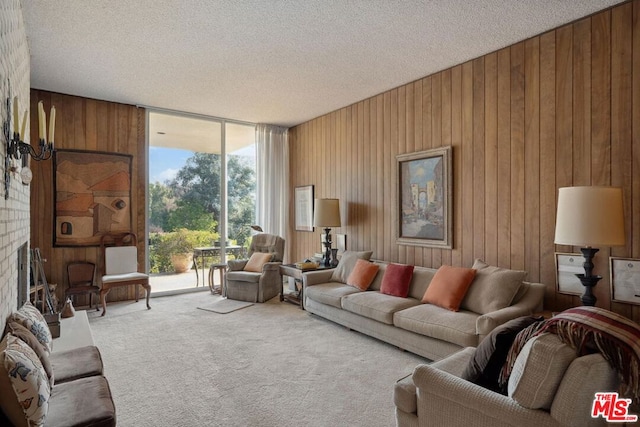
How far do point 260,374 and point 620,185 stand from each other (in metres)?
3.22

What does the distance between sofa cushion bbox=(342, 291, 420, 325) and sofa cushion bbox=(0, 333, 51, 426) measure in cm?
269

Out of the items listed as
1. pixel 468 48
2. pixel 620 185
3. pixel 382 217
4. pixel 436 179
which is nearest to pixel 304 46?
pixel 468 48

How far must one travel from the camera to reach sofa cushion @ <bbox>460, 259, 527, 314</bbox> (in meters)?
3.09

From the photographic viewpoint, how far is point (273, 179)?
22.2ft

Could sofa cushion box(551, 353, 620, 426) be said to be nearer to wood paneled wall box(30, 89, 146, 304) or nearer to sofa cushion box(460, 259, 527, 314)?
sofa cushion box(460, 259, 527, 314)

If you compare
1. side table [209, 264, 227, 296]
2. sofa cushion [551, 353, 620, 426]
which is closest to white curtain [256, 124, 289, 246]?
side table [209, 264, 227, 296]

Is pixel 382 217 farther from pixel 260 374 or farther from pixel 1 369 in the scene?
pixel 1 369

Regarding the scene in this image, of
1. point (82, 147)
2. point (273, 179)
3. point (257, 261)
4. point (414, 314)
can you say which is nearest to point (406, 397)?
point (414, 314)

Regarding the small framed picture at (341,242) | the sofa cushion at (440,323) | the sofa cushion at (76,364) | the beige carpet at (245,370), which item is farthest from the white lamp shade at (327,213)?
the sofa cushion at (76,364)

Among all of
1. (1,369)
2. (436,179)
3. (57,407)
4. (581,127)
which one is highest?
(581,127)

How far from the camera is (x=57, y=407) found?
1703 millimetres

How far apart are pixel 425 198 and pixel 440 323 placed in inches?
67.6

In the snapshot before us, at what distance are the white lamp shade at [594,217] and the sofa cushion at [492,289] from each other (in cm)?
71

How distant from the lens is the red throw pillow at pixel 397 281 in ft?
12.9
